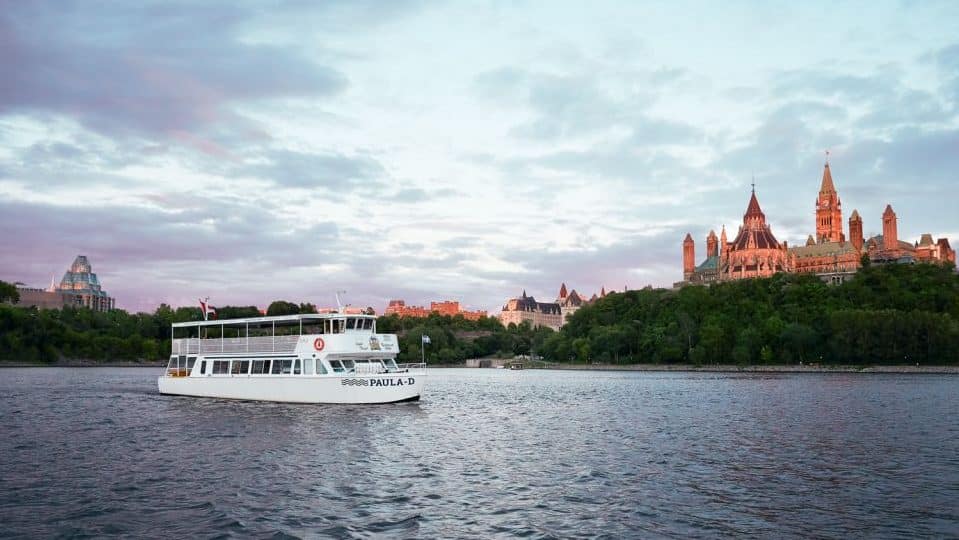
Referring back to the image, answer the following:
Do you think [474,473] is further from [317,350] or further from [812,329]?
[812,329]

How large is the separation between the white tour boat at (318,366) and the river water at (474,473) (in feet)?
6.65

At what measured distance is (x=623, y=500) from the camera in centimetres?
2783

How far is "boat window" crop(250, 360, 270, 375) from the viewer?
66.9 m

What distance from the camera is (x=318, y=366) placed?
2472 inches

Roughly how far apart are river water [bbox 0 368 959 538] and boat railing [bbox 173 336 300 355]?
677cm

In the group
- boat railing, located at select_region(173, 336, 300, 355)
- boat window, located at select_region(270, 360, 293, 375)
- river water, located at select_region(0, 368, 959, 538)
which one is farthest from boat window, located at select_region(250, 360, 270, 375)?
river water, located at select_region(0, 368, 959, 538)

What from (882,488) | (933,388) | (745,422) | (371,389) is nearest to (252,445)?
(371,389)

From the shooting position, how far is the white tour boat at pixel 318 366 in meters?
61.1

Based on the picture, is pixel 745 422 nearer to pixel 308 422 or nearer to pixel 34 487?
pixel 308 422

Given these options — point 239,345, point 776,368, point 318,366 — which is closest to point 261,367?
point 239,345

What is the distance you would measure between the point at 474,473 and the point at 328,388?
98.8ft

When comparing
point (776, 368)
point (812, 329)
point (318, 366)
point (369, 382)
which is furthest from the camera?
point (812, 329)

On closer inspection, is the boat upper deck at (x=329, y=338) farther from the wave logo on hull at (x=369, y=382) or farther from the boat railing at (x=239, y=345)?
the wave logo on hull at (x=369, y=382)

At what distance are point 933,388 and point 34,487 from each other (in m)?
94.1
